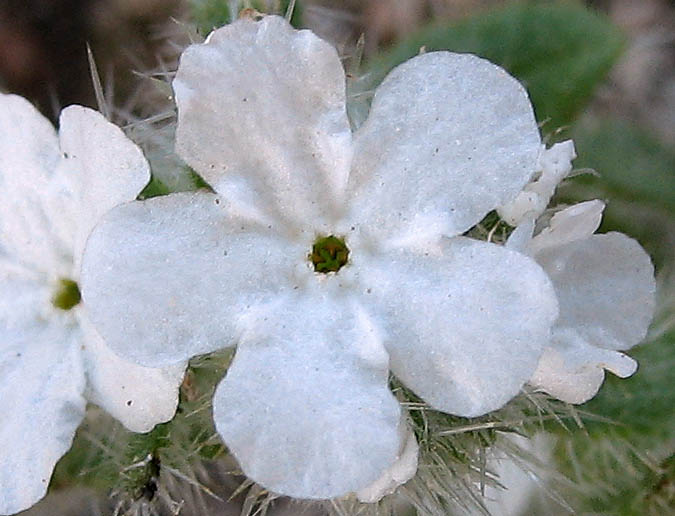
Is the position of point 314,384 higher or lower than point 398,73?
lower

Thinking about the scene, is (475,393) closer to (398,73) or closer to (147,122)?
(398,73)

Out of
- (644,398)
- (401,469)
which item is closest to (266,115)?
(401,469)

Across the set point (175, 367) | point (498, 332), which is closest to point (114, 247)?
point (175, 367)

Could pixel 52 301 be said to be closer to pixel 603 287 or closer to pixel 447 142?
pixel 447 142

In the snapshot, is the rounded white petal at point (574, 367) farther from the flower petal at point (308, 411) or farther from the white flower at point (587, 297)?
the flower petal at point (308, 411)

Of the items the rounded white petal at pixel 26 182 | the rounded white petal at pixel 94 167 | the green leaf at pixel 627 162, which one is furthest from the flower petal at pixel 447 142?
the green leaf at pixel 627 162

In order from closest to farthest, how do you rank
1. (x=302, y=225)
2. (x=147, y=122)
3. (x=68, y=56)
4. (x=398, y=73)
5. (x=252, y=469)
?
(x=252, y=469)
(x=398, y=73)
(x=302, y=225)
(x=147, y=122)
(x=68, y=56)
